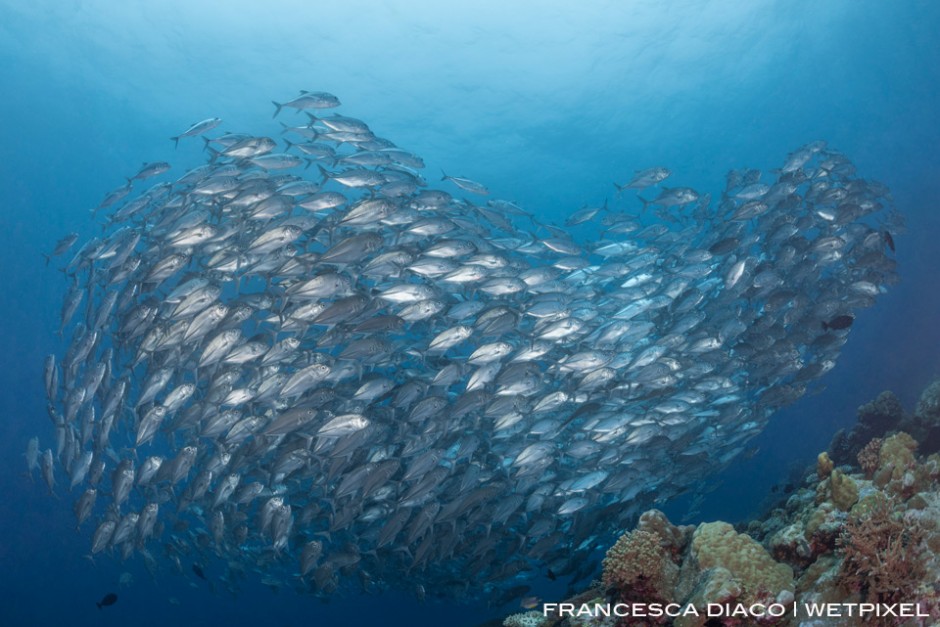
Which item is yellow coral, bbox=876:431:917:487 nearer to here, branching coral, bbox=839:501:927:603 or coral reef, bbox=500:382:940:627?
coral reef, bbox=500:382:940:627

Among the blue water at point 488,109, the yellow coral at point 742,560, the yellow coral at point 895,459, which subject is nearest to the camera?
the yellow coral at point 742,560

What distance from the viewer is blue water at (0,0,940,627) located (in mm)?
23016

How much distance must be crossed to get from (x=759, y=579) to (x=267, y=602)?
62.6 m

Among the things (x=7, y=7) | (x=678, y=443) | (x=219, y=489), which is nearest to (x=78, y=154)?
(x=7, y=7)

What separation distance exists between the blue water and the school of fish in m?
7.21

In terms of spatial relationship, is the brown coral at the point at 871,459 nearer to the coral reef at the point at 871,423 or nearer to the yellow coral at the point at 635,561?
the yellow coral at the point at 635,561

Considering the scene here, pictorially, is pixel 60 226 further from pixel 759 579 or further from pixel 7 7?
pixel 759 579

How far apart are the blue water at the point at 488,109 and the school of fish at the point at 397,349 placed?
7.21 meters

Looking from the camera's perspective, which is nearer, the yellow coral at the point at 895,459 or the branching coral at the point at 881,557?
the branching coral at the point at 881,557

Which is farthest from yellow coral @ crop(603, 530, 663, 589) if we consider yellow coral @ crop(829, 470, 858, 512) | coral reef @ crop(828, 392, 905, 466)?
coral reef @ crop(828, 392, 905, 466)

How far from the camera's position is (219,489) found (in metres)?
8.02

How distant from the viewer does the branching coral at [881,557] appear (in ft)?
11.7

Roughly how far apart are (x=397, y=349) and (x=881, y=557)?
6.11m

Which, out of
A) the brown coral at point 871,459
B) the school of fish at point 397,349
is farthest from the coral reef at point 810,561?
the school of fish at point 397,349
